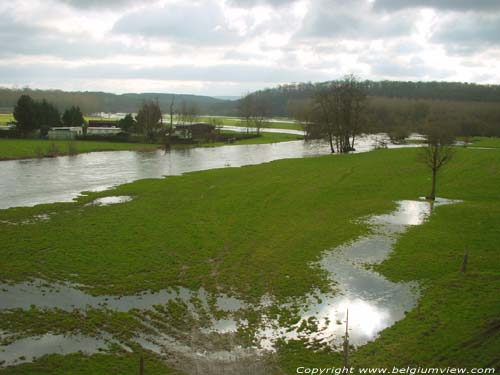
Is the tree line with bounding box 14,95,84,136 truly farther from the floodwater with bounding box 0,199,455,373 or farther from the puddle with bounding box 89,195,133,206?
the floodwater with bounding box 0,199,455,373

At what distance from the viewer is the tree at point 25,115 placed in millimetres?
74250

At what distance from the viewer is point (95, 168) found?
48438 mm

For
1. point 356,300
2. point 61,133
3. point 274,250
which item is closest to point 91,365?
point 356,300

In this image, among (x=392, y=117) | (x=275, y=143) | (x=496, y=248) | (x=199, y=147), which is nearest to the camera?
(x=496, y=248)

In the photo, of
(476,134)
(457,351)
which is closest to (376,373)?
(457,351)

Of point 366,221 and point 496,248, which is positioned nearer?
point 496,248

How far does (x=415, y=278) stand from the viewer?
17047mm

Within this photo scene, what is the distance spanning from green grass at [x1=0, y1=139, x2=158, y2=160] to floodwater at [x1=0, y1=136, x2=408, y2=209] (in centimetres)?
239

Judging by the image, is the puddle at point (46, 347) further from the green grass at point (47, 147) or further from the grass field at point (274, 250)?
the green grass at point (47, 147)

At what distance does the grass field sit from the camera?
12125mm

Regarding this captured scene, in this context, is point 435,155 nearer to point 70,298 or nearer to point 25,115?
point 70,298

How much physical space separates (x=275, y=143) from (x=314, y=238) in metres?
66.3

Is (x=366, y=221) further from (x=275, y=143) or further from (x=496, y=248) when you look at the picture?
(x=275, y=143)

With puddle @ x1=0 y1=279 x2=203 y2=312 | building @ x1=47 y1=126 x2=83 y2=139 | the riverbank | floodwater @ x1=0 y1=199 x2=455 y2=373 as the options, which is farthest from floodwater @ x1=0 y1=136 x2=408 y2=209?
floodwater @ x1=0 y1=199 x2=455 y2=373
